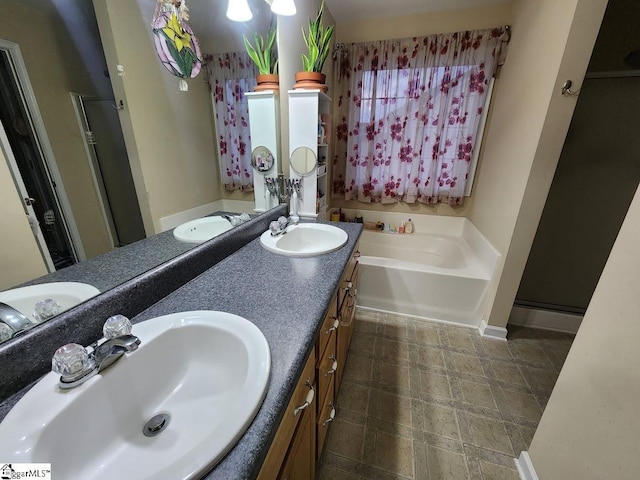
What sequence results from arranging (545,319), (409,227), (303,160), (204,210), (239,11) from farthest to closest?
1. (409,227)
2. (545,319)
3. (303,160)
4. (239,11)
5. (204,210)

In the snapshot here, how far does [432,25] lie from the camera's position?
2.27m

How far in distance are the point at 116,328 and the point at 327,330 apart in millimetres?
643

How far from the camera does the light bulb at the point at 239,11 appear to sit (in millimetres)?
1150

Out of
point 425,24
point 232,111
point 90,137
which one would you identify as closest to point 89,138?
point 90,137

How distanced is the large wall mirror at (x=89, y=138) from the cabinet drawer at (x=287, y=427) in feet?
1.91

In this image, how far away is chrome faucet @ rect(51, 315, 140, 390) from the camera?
1.59ft

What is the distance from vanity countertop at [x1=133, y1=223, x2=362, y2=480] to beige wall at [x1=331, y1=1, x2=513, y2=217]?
2.25m

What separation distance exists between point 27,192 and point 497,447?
197 centimetres

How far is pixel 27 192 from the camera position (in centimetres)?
55

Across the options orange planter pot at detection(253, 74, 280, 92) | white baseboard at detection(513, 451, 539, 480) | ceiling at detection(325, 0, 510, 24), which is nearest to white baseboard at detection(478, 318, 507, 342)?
white baseboard at detection(513, 451, 539, 480)

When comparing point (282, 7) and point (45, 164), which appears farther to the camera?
point (282, 7)

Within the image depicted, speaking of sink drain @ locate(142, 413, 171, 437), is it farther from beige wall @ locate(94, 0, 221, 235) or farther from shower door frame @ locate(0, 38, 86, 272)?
beige wall @ locate(94, 0, 221, 235)

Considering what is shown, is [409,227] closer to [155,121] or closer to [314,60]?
[314,60]

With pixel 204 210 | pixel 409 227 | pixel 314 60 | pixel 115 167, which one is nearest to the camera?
pixel 115 167
